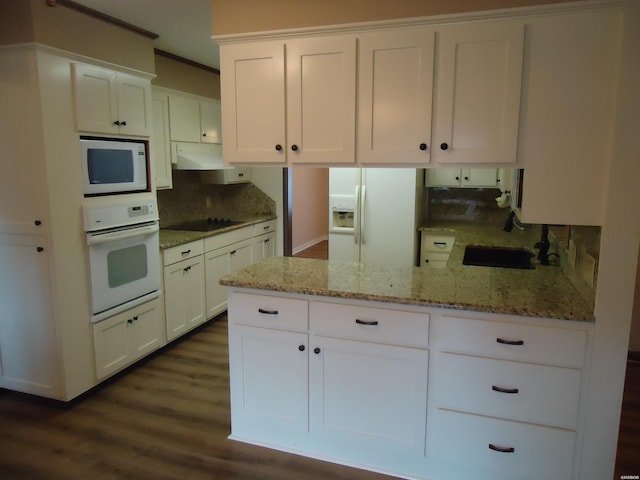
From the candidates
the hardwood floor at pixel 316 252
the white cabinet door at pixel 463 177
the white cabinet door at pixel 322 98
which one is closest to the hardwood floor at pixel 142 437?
the white cabinet door at pixel 322 98

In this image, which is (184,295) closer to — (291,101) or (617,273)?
(291,101)

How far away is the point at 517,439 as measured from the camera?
2.00 m

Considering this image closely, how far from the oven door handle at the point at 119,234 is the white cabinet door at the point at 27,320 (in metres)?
0.28

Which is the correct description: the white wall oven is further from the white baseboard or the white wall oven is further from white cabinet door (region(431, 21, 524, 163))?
the white baseboard

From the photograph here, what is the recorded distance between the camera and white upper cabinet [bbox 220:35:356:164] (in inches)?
83.5

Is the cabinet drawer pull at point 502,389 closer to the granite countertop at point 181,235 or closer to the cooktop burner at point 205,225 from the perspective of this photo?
the granite countertop at point 181,235

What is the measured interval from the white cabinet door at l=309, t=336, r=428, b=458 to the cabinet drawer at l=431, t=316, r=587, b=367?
170 millimetres

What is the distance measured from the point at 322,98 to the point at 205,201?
3.22 meters

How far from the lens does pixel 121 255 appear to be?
3160 mm

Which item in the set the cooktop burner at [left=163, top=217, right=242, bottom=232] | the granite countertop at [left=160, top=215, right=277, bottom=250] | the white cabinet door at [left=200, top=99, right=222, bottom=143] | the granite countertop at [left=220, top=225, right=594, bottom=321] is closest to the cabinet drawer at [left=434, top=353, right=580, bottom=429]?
the granite countertop at [left=220, top=225, right=594, bottom=321]

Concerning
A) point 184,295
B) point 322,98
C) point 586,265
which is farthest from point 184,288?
point 586,265

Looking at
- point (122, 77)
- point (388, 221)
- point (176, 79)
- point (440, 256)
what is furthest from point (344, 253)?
point (122, 77)

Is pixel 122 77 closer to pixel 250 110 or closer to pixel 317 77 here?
pixel 250 110

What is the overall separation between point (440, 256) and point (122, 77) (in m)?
3.25
